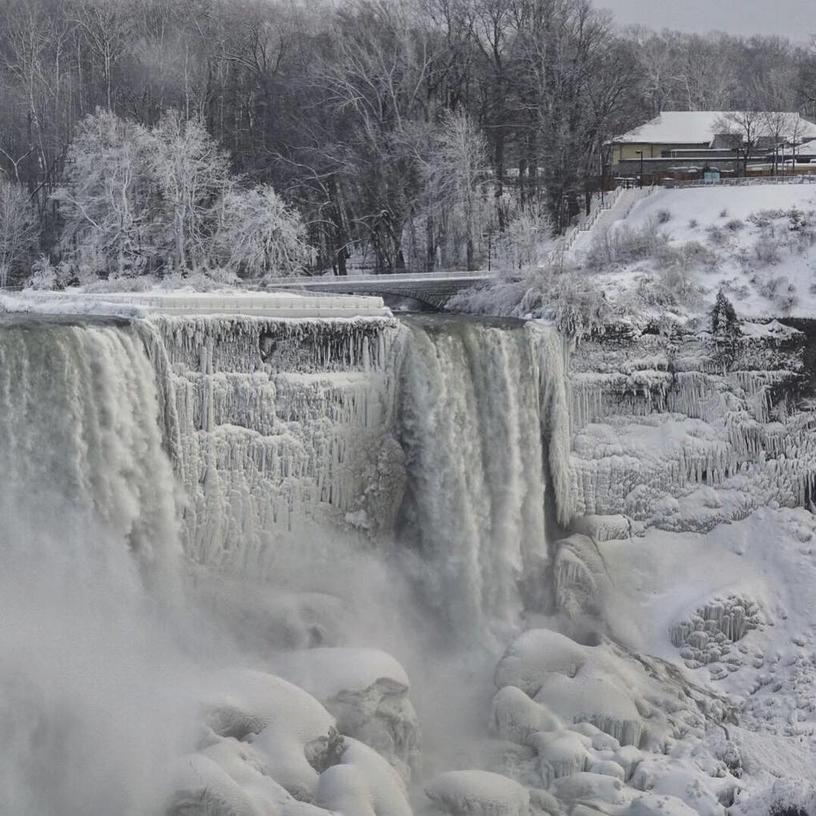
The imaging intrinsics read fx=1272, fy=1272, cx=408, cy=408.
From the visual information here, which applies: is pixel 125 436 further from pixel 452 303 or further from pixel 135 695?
pixel 452 303

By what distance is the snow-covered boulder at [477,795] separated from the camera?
15766mm

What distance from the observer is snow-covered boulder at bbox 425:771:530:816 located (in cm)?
1577

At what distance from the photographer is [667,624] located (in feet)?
75.6

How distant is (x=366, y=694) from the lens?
17.2 m

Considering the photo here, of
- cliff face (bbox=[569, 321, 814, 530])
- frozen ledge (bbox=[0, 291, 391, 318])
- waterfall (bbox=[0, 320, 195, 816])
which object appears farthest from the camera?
cliff face (bbox=[569, 321, 814, 530])

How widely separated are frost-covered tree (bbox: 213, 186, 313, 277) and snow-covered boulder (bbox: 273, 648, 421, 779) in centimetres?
2000

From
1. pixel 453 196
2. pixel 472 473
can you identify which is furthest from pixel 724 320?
pixel 453 196

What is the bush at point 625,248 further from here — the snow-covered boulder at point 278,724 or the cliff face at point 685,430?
the snow-covered boulder at point 278,724

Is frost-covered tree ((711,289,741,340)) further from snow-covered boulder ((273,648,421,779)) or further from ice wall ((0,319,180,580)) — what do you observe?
ice wall ((0,319,180,580))

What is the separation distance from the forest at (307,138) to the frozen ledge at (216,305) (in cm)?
988

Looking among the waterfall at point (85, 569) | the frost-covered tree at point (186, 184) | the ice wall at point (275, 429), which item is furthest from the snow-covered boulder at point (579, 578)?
the frost-covered tree at point (186, 184)

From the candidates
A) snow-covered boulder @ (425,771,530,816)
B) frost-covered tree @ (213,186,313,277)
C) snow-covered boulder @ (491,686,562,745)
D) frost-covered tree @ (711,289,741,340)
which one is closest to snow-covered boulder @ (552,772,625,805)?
snow-covered boulder @ (425,771,530,816)

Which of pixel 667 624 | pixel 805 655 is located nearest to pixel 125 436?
pixel 667 624

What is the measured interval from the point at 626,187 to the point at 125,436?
2428cm
